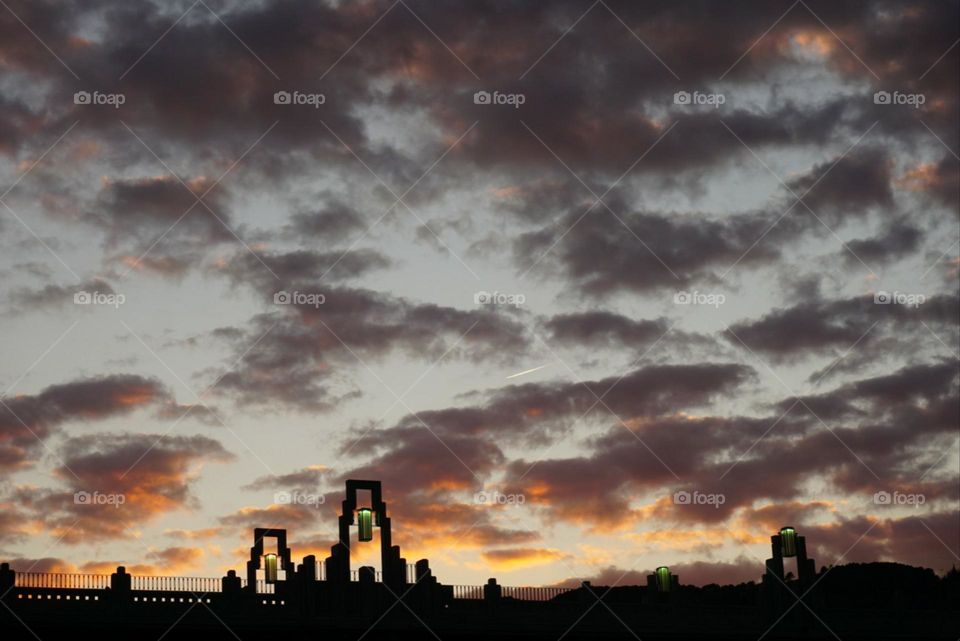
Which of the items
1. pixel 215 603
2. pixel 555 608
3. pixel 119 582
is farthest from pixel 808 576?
pixel 119 582

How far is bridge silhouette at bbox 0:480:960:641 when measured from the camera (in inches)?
1305

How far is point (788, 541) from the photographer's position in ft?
153

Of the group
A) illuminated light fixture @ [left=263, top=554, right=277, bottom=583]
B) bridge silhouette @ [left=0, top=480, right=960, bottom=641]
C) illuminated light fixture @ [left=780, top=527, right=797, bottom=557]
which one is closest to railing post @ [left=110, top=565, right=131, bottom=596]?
bridge silhouette @ [left=0, top=480, right=960, bottom=641]

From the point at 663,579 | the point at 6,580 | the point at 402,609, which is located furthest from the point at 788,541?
the point at 6,580

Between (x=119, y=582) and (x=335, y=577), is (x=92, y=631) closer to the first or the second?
(x=119, y=582)

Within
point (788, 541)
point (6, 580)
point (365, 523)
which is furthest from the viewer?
point (788, 541)

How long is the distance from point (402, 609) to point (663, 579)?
10906 mm

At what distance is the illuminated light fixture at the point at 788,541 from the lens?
152ft

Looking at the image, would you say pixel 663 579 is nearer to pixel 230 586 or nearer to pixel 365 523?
pixel 365 523

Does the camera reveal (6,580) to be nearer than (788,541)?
Yes

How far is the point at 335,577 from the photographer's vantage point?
38188 millimetres

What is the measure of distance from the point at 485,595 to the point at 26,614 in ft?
46.7

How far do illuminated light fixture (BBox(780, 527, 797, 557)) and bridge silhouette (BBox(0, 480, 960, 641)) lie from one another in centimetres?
4

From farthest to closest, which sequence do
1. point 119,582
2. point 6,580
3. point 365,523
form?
1. point 365,523
2. point 119,582
3. point 6,580
